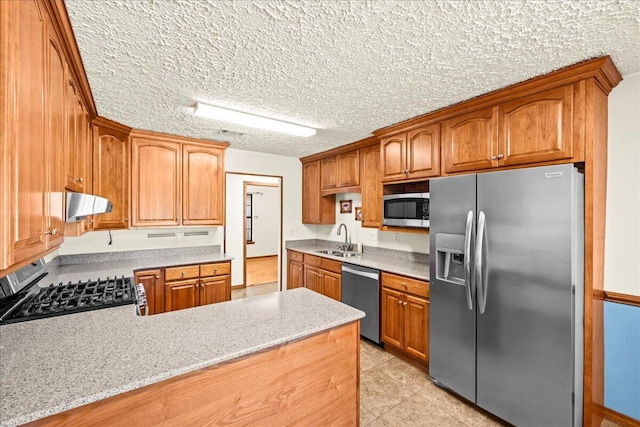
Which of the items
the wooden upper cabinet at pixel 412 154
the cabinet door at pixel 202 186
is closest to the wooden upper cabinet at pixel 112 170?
the cabinet door at pixel 202 186

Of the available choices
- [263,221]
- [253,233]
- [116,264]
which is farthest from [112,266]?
[263,221]

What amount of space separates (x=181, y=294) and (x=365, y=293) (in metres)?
2.02

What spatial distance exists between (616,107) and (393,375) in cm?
268

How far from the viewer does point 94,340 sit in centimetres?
129

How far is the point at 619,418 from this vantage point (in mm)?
2031

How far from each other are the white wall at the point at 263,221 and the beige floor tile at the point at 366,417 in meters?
6.49

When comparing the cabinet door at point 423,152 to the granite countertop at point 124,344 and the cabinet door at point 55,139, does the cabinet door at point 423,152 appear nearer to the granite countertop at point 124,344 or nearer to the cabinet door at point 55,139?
the granite countertop at point 124,344

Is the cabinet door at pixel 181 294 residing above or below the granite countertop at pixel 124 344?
below

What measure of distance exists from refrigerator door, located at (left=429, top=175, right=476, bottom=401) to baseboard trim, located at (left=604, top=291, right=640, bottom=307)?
36.2 inches

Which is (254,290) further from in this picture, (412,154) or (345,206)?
(412,154)

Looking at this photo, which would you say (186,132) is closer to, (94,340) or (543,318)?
(94,340)

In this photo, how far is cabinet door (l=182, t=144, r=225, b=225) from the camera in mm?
3525

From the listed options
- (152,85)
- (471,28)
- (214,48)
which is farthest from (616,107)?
(152,85)

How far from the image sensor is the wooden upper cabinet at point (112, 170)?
2873 millimetres
